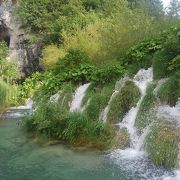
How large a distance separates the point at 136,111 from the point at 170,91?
121cm

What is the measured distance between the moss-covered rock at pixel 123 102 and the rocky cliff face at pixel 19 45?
15.9m

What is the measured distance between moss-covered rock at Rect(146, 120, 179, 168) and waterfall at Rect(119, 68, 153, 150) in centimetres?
81

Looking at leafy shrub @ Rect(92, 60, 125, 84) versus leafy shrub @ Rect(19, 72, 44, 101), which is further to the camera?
leafy shrub @ Rect(19, 72, 44, 101)

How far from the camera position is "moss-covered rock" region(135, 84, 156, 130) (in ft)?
32.0

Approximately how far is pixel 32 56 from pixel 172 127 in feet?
62.8

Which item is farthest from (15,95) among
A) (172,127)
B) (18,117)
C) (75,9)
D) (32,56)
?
(172,127)

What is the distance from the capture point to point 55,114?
36.3 feet

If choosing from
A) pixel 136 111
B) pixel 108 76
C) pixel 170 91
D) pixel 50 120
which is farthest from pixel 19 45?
pixel 170 91

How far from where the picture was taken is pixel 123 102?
1091 centimetres

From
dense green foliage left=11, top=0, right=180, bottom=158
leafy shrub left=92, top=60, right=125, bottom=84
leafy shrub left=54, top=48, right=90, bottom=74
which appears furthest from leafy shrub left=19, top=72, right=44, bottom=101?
leafy shrub left=92, top=60, right=125, bottom=84

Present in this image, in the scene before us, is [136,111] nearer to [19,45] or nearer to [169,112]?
[169,112]

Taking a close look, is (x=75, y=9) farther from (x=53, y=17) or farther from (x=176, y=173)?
(x=176, y=173)

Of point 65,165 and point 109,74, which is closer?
point 65,165

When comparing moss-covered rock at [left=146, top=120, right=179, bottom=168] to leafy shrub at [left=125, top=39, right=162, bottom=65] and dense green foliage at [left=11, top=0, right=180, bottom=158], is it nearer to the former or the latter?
dense green foliage at [left=11, top=0, right=180, bottom=158]
